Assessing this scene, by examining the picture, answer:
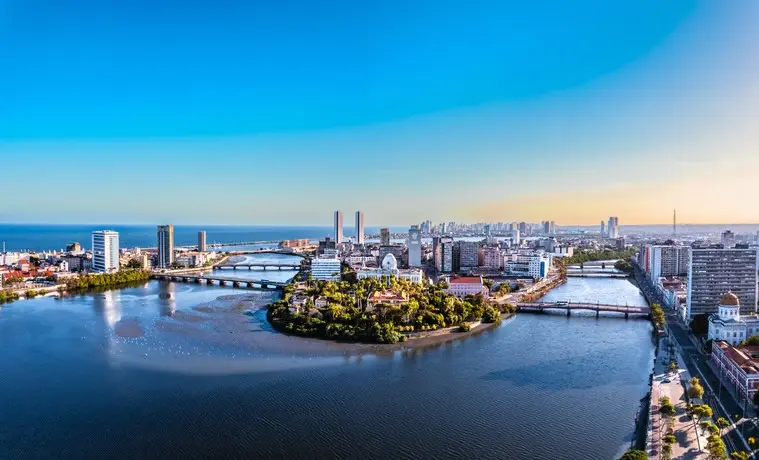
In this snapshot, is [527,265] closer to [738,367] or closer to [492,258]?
[492,258]

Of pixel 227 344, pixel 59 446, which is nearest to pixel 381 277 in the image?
pixel 227 344

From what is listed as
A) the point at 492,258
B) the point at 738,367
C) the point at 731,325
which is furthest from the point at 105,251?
the point at 738,367

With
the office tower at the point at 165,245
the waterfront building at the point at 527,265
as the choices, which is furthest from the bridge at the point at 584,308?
the office tower at the point at 165,245

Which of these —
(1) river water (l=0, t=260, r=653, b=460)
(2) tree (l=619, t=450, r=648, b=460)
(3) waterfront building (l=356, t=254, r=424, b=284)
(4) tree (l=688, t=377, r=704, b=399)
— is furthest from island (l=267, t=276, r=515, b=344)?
(2) tree (l=619, t=450, r=648, b=460)

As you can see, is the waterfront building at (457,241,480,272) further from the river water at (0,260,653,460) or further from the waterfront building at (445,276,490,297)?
the river water at (0,260,653,460)

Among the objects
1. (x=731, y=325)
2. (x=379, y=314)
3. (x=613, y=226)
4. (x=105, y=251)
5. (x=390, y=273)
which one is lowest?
(x=379, y=314)

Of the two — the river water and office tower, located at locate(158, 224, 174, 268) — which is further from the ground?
office tower, located at locate(158, 224, 174, 268)

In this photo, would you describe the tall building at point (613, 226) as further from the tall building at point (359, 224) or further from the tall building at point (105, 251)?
the tall building at point (105, 251)
